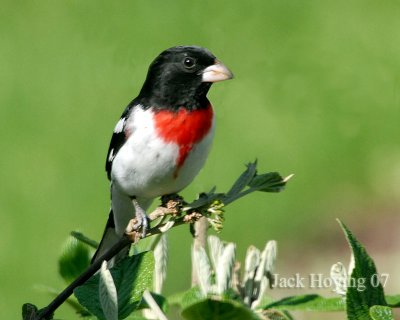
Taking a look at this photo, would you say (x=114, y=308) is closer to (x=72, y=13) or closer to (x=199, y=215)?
(x=199, y=215)

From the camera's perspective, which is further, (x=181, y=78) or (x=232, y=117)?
(x=232, y=117)

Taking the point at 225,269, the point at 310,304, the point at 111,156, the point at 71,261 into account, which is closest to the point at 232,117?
the point at 111,156

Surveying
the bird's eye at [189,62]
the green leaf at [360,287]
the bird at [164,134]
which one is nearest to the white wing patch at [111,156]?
the bird at [164,134]

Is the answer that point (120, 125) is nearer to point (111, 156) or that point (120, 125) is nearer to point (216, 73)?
point (111, 156)

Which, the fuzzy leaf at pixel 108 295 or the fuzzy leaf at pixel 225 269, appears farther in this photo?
the fuzzy leaf at pixel 225 269

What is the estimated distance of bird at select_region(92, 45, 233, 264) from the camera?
2.58m

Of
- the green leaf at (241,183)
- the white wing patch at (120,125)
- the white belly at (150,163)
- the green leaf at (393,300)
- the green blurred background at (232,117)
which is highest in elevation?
the green blurred background at (232,117)

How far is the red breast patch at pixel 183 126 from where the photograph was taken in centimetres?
258

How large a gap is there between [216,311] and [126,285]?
185mm

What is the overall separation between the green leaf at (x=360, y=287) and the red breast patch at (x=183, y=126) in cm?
147

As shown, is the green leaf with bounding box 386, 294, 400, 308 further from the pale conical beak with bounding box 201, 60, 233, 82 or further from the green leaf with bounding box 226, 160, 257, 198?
the pale conical beak with bounding box 201, 60, 233, 82

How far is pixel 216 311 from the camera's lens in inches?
37.7

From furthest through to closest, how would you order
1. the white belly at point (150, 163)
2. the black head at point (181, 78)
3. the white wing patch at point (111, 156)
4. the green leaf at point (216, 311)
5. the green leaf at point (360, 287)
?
the white wing patch at point (111, 156), the black head at point (181, 78), the white belly at point (150, 163), the green leaf at point (360, 287), the green leaf at point (216, 311)

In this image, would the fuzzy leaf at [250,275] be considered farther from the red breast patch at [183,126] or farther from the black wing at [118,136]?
the black wing at [118,136]
